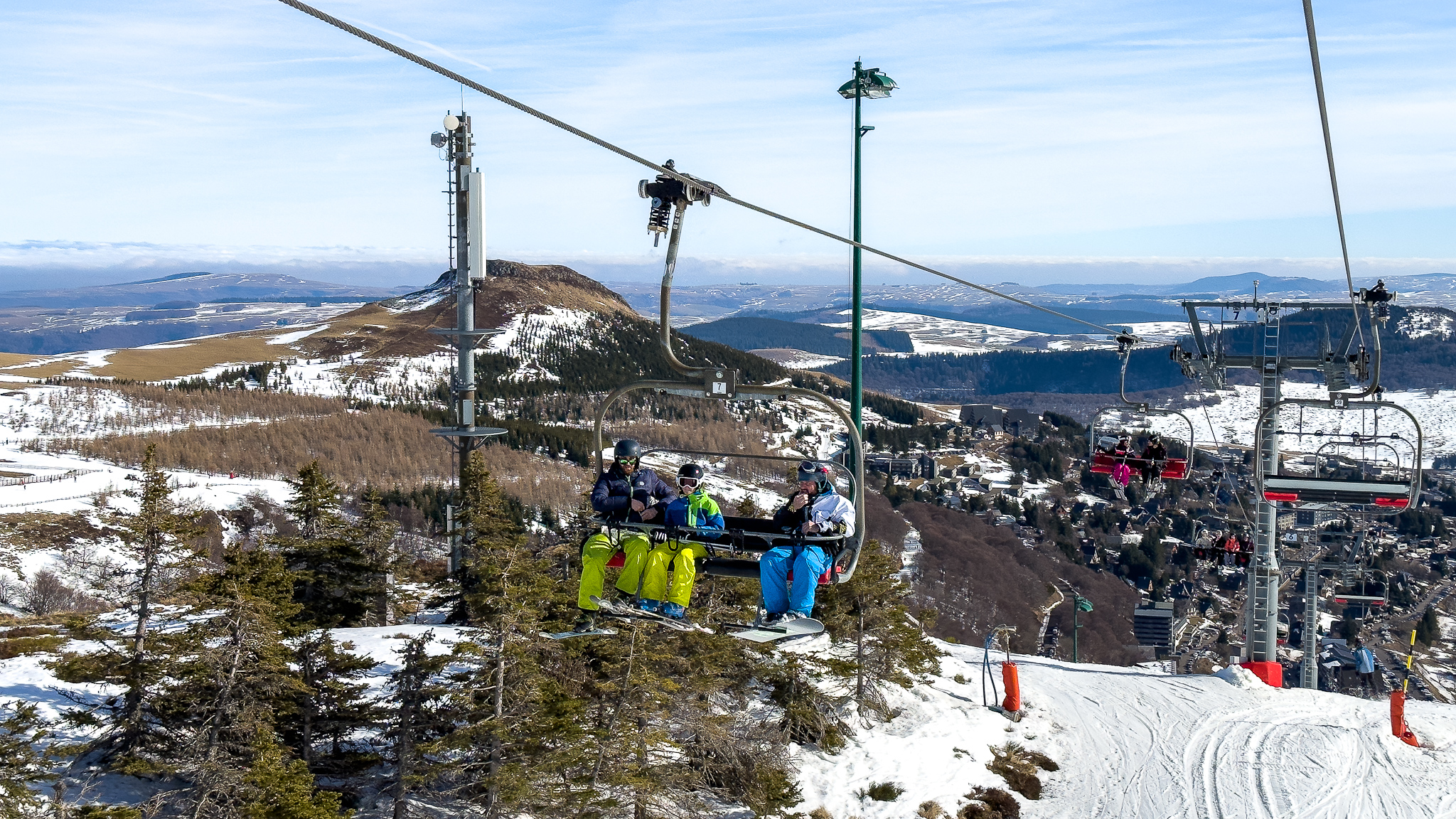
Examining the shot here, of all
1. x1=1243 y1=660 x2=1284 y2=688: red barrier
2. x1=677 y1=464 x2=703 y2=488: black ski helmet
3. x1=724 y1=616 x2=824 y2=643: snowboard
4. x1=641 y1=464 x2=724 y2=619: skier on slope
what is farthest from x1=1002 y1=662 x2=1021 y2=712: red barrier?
x1=677 y1=464 x2=703 y2=488: black ski helmet

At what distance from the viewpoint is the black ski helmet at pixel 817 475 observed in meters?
11.7

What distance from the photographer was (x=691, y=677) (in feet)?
71.4

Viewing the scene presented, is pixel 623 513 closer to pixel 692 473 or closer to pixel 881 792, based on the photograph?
pixel 692 473

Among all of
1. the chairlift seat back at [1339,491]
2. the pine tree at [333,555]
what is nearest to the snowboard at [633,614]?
the chairlift seat back at [1339,491]

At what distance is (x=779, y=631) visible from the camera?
11.5m

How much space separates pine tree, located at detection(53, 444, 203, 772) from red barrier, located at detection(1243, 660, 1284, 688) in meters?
25.2

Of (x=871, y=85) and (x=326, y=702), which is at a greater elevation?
(x=871, y=85)

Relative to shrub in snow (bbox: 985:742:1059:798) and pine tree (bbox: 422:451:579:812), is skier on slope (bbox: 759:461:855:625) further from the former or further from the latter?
shrub in snow (bbox: 985:742:1059:798)

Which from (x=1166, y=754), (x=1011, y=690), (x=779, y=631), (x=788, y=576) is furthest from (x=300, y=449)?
(x=779, y=631)

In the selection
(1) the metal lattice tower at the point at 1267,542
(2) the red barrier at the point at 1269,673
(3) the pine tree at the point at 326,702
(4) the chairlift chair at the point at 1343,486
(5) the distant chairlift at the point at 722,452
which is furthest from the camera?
(2) the red barrier at the point at 1269,673

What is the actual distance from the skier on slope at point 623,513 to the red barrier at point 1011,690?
17189mm

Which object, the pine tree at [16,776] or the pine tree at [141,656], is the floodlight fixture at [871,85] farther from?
the pine tree at [16,776]

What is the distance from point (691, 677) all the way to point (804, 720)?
15.3 ft

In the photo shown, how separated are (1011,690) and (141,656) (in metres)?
20.1
